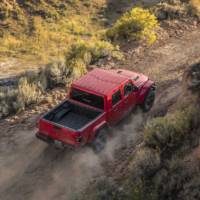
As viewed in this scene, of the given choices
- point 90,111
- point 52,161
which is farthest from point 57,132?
point 90,111

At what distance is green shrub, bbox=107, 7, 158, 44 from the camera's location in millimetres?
20281

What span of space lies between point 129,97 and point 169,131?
321 cm

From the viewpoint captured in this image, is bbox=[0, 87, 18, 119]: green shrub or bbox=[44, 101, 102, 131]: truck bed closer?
bbox=[44, 101, 102, 131]: truck bed

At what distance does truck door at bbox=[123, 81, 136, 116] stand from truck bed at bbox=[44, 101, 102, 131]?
1.28 meters

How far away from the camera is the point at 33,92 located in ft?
49.7

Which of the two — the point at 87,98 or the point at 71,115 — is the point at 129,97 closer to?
the point at 87,98

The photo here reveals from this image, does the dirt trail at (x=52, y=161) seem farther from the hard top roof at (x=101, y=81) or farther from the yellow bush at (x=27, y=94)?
the hard top roof at (x=101, y=81)

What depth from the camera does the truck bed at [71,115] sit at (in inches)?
488

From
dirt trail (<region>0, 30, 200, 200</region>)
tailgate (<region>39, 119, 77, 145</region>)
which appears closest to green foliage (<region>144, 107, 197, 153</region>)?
dirt trail (<region>0, 30, 200, 200</region>)

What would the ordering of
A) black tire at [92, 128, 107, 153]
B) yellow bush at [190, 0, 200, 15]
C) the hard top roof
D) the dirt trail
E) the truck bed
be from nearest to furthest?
1. the dirt trail
2. black tire at [92, 128, 107, 153]
3. the truck bed
4. the hard top roof
5. yellow bush at [190, 0, 200, 15]

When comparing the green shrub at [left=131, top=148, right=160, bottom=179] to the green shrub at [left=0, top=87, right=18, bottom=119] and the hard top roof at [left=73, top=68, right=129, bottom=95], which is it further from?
the green shrub at [left=0, top=87, right=18, bottom=119]

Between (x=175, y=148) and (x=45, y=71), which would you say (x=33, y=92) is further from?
(x=175, y=148)

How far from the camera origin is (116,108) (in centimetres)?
1280

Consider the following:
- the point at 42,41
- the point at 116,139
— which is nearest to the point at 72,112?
the point at 116,139
